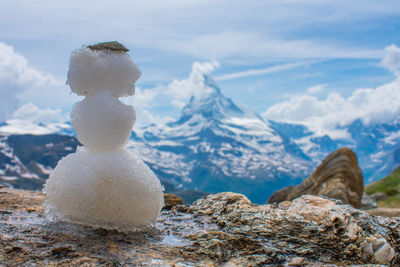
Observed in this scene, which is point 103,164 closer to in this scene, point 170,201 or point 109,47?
point 109,47

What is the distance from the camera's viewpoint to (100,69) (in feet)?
24.1

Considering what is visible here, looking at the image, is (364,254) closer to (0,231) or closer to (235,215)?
(235,215)

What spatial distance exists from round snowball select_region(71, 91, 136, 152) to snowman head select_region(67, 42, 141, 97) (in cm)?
22

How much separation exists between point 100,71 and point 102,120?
3.39 ft

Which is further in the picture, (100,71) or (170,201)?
(170,201)

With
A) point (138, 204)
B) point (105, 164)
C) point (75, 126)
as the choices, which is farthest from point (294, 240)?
point (75, 126)

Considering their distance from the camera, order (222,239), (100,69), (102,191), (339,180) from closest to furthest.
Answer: (222,239) → (102,191) → (100,69) → (339,180)

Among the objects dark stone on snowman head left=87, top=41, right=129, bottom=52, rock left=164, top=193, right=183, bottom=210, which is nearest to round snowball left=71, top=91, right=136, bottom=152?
dark stone on snowman head left=87, top=41, right=129, bottom=52

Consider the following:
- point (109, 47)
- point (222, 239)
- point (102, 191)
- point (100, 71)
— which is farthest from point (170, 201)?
point (109, 47)

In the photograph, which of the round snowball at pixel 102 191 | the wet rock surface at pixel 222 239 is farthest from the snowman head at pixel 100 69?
the wet rock surface at pixel 222 239

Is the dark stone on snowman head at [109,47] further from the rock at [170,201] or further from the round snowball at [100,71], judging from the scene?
the rock at [170,201]

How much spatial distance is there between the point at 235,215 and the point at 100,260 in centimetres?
365

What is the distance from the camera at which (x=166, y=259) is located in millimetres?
5832

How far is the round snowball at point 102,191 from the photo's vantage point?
7.23 metres
